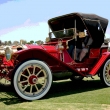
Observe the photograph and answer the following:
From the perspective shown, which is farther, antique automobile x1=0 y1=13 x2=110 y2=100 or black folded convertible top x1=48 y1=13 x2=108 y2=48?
black folded convertible top x1=48 y1=13 x2=108 y2=48

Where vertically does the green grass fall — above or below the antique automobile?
below

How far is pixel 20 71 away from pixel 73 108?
1481 millimetres

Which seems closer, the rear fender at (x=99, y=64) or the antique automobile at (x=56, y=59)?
the antique automobile at (x=56, y=59)

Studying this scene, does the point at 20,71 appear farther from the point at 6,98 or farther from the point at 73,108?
the point at 73,108

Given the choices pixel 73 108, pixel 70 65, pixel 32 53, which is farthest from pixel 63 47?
pixel 73 108

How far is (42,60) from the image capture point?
6.50 metres

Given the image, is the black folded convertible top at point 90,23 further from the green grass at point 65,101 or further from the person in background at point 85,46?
the green grass at point 65,101

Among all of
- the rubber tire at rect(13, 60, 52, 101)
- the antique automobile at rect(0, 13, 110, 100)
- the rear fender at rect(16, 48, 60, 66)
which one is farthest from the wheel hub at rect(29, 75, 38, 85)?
→ the rear fender at rect(16, 48, 60, 66)

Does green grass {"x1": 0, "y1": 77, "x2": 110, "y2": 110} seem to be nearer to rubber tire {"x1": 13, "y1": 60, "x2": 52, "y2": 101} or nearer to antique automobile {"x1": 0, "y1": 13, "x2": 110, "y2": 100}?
rubber tire {"x1": 13, "y1": 60, "x2": 52, "y2": 101}

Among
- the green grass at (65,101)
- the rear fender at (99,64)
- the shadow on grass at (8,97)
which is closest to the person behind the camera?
the green grass at (65,101)

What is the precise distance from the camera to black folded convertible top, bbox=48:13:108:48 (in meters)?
7.62

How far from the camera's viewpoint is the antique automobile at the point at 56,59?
6168mm

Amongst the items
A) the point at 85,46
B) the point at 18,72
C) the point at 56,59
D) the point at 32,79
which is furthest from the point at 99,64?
the point at 18,72

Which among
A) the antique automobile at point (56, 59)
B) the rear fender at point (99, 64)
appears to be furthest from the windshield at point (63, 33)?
the rear fender at point (99, 64)
